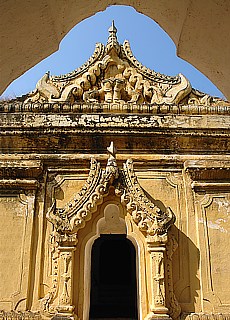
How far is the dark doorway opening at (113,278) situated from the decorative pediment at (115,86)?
4487 millimetres

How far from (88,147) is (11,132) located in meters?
1.37

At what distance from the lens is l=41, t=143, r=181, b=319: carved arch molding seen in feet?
20.0

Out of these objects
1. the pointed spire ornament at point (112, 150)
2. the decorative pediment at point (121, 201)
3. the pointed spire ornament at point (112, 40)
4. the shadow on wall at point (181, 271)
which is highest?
the pointed spire ornament at point (112, 40)

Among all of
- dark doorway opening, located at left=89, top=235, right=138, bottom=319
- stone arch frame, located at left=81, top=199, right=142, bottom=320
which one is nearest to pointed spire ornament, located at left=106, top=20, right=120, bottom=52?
stone arch frame, located at left=81, top=199, right=142, bottom=320

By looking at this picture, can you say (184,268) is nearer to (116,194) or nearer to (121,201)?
(121,201)

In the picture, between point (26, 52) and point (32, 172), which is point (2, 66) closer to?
point (26, 52)

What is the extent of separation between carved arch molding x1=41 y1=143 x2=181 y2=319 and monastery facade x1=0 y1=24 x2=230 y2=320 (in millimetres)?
16

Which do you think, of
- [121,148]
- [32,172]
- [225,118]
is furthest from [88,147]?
[225,118]

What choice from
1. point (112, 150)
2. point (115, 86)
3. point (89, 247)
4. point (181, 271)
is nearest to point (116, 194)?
point (112, 150)

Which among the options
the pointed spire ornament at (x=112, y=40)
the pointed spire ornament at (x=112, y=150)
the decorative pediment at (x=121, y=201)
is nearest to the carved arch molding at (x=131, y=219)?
the decorative pediment at (x=121, y=201)

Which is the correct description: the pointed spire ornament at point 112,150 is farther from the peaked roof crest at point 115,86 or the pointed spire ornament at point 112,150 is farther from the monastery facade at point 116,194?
the peaked roof crest at point 115,86

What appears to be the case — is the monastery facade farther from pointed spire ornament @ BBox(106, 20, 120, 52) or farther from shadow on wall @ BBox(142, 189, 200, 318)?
pointed spire ornament @ BBox(106, 20, 120, 52)

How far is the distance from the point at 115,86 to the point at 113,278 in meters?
6.40

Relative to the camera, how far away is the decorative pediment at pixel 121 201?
6.32 metres
